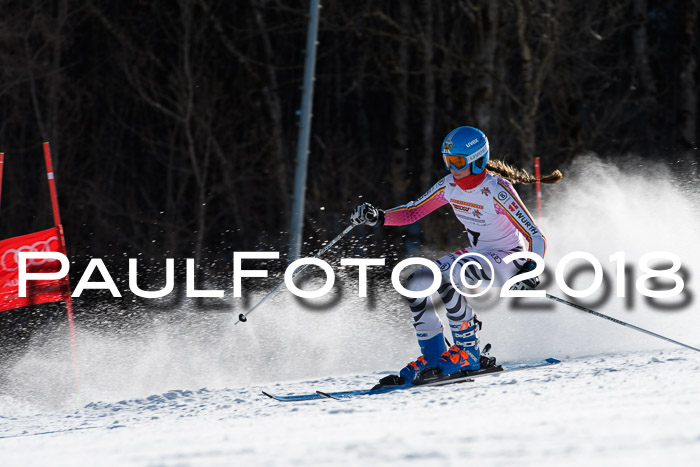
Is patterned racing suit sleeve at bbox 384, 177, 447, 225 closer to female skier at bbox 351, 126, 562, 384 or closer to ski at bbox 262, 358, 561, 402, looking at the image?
female skier at bbox 351, 126, 562, 384

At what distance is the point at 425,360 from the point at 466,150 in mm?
1345

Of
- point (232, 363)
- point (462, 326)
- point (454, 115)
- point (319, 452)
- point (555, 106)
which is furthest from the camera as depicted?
point (454, 115)

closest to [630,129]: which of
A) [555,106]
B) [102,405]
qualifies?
[555,106]

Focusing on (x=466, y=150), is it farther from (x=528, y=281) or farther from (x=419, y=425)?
(x=419, y=425)

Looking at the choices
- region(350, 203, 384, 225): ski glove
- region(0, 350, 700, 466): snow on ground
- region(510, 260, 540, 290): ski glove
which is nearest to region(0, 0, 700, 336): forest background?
region(350, 203, 384, 225): ski glove

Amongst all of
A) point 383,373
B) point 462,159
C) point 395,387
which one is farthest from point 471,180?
point 383,373

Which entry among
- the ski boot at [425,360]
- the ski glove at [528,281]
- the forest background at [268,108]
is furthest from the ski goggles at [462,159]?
the forest background at [268,108]

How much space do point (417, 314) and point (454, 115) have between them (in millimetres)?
12198

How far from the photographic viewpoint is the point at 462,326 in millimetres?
5723

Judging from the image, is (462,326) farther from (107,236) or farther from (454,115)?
(107,236)

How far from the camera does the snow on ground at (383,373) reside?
147 inches

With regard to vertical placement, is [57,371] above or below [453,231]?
below

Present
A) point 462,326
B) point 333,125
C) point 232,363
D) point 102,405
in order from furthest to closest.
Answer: point 333,125
point 232,363
point 102,405
point 462,326

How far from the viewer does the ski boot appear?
5.73 meters
